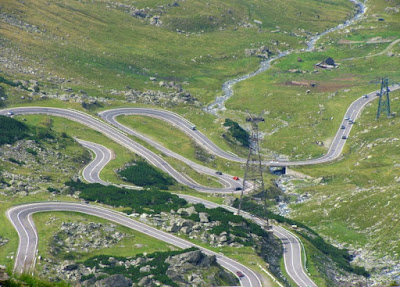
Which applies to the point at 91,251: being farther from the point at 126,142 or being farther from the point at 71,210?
the point at 126,142

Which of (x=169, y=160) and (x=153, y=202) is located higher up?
(x=169, y=160)

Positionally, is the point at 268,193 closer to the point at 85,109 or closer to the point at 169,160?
the point at 169,160

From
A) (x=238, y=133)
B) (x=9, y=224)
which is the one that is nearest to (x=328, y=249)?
(x=9, y=224)

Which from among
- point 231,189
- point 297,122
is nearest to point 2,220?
point 231,189

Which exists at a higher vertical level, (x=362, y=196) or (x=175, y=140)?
(x=175, y=140)

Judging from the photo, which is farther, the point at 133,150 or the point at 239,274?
the point at 133,150
